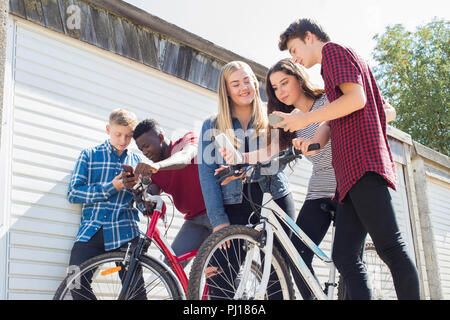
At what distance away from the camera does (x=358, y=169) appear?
213 centimetres

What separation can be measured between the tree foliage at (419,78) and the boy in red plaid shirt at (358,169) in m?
15.0

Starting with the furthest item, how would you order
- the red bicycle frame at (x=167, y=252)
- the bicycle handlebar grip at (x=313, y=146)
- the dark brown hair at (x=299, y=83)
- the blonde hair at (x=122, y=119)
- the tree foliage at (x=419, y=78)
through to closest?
the tree foliage at (x=419, y=78) → the blonde hair at (x=122, y=119) → the dark brown hair at (x=299, y=83) → the red bicycle frame at (x=167, y=252) → the bicycle handlebar grip at (x=313, y=146)

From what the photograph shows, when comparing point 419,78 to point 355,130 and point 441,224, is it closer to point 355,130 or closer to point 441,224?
point 441,224

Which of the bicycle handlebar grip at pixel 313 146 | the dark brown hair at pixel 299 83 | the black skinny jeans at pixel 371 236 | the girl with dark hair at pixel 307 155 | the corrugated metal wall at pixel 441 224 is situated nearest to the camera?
the black skinny jeans at pixel 371 236

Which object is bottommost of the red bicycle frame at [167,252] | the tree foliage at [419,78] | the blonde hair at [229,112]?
the red bicycle frame at [167,252]

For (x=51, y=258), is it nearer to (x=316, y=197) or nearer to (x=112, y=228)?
(x=112, y=228)

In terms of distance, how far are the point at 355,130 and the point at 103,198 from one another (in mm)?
1859

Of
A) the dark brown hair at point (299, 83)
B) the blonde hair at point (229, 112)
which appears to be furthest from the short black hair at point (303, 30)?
the blonde hair at point (229, 112)

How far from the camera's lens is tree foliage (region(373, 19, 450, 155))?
15.9 m

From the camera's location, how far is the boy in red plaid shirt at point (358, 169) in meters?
2.05

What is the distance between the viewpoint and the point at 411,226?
305 inches

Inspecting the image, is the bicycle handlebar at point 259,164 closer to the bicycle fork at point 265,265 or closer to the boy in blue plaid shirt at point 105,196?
the bicycle fork at point 265,265

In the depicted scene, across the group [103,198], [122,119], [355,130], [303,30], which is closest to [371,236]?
[355,130]
